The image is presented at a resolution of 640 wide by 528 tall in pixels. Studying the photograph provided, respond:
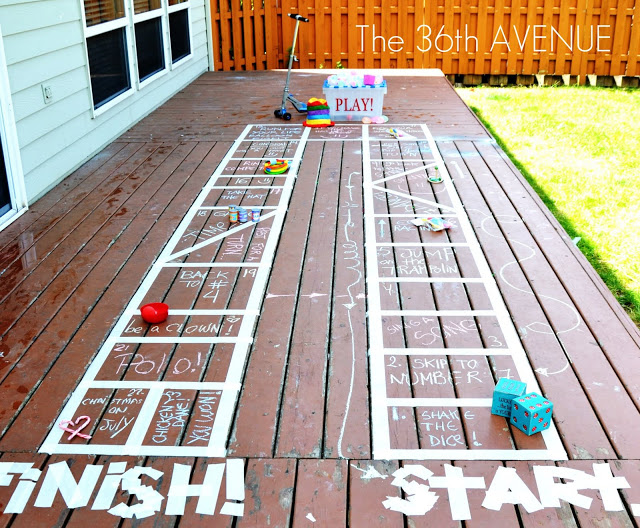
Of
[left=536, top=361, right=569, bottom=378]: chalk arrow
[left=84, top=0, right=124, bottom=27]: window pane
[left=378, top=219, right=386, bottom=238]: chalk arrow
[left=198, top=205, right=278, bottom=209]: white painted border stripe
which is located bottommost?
[left=536, top=361, right=569, bottom=378]: chalk arrow

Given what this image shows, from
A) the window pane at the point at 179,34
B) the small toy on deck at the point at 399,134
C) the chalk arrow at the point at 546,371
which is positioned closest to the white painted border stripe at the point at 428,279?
the chalk arrow at the point at 546,371

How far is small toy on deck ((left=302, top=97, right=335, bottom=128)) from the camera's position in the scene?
6.94 metres

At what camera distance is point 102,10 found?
20.4 ft

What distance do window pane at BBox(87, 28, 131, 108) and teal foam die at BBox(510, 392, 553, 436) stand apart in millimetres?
4783

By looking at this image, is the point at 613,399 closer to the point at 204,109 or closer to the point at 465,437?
the point at 465,437

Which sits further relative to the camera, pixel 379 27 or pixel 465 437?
pixel 379 27

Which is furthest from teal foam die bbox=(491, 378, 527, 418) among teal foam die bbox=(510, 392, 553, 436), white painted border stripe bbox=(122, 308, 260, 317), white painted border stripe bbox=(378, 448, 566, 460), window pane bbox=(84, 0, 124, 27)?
window pane bbox=(84, 0, 124, 27)

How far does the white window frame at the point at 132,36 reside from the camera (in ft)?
19.9

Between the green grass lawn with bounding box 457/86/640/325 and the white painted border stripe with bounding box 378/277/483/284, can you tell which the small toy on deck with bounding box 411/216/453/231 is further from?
the green grass lawn with bounding box 457/86/640/325

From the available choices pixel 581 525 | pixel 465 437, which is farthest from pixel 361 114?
pixel 581 525

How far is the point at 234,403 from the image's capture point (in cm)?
277

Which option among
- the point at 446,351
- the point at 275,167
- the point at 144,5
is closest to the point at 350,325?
the point at 446,351

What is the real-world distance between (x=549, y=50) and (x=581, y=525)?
920 cm

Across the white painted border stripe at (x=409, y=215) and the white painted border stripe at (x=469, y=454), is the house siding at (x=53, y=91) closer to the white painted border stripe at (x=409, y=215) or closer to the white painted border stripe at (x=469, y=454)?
the white painted border stripe at (x=409, y=215)
